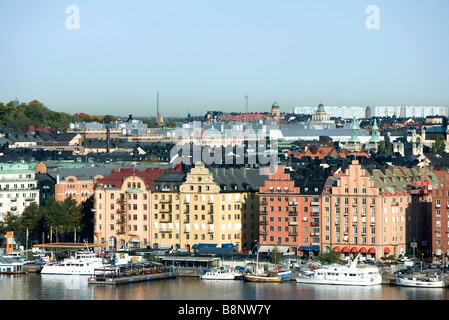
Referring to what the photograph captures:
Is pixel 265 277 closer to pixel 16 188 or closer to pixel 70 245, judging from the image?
pixel 70 245

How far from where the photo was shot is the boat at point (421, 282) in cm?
3928

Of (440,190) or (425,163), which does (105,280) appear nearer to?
(440,190)

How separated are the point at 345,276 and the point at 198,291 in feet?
16.3

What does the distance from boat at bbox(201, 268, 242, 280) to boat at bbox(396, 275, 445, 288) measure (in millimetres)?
5424

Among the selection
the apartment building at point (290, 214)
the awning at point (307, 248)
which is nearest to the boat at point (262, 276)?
the awning at point (307, 248)

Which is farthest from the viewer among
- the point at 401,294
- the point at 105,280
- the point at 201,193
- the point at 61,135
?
the point at 61,135

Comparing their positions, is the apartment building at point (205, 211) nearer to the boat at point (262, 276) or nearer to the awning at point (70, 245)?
the awning at point (70, 245)

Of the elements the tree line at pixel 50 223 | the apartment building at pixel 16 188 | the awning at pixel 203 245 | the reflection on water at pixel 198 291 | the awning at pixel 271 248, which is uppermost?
the apartment building at pixel 16 188

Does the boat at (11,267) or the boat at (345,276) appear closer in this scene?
A: the boat at (345,276)

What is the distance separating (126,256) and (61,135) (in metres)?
53.1

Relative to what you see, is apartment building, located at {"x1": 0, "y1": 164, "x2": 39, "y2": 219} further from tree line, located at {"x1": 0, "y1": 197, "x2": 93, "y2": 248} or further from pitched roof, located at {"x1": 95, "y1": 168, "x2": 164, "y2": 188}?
pitched roof, located at {"x1": 95, "y1": 168, "x2": 164, "y2": 188}

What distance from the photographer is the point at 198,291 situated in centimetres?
3856

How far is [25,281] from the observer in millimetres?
41594
